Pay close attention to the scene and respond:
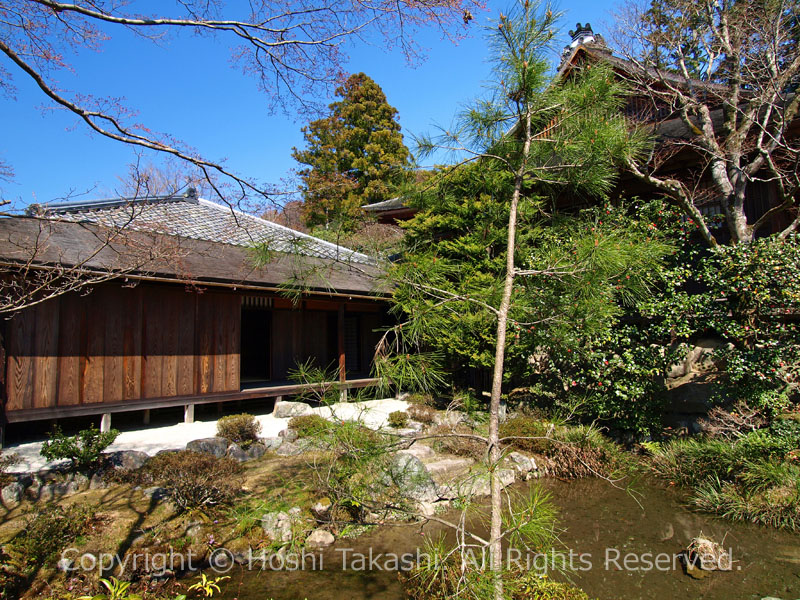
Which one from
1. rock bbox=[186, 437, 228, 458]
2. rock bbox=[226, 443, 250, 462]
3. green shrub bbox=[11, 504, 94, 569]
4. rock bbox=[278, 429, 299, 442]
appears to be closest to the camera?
green shrub bbox=[11, 504, 94, 569]

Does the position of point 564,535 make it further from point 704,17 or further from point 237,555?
point 704,17

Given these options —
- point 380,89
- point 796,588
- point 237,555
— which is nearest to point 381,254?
point 237,555

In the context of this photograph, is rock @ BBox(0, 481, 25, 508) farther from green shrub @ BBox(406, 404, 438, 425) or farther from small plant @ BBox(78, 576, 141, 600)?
green shrub @ BBox(406, 404, 438, 425)

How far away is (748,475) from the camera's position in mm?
5320

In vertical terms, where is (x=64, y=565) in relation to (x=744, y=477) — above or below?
Answer: below

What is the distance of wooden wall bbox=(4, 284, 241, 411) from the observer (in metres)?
6.66

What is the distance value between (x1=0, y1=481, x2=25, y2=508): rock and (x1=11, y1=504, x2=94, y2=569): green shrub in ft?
1.45

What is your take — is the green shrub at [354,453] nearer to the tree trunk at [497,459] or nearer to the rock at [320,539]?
the tree trunk at [497,459]

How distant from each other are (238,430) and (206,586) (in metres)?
3.34

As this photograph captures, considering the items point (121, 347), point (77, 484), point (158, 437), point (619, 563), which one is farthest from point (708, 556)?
point (121, 347)

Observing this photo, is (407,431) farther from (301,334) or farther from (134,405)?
(134,405)

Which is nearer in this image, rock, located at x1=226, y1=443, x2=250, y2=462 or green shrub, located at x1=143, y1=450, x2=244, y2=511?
green shrub, located at x1=143, y1=450, x2=244, y2=511

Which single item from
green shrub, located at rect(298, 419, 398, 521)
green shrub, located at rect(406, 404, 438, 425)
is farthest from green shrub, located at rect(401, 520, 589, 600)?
green shrub, located at rect(406, 404, 438, 425)

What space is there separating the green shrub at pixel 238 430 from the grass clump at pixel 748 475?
592 cm
